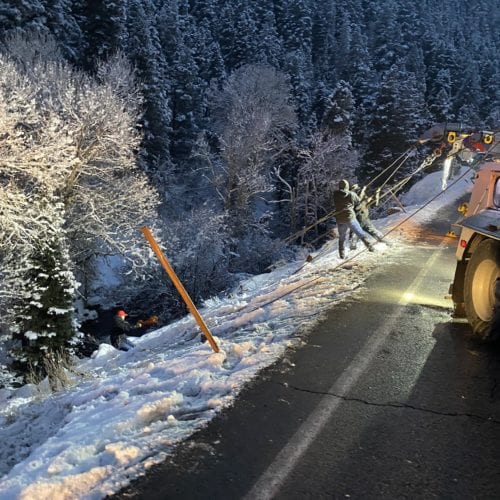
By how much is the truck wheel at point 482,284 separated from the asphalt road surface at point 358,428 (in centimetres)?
27

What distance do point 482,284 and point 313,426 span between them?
2953mm

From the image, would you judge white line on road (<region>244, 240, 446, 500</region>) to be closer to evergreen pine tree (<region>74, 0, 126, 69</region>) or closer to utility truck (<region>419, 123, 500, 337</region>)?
utility truck (<region>419, 123, 500, 337</region>)

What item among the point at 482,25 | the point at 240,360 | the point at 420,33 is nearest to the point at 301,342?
the point at 240,360

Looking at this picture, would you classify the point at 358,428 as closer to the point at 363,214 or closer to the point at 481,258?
the point at 481,258

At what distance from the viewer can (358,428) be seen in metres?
3.94

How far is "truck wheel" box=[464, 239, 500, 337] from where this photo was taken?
5480 millimetres

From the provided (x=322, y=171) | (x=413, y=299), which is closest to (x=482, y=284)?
(x=413, y=299)

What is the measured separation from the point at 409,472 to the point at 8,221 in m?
14.0

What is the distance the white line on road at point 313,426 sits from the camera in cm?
321

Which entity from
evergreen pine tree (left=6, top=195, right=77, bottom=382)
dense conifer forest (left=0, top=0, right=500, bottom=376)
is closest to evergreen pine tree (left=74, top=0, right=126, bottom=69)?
dense conifer forest (left=0, top=0, right=500, bottom=376)

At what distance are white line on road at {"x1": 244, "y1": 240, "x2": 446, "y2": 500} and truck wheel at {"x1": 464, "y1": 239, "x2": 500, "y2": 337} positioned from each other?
102 centimetres

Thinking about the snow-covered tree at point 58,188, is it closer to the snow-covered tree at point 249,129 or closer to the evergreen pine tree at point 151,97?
the evergreen pine tree at point 151,97

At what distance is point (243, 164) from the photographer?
122 feet

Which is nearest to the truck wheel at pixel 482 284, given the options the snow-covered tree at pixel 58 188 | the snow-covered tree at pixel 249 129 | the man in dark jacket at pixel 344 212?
the man in dark jacket at pixel 344 212
